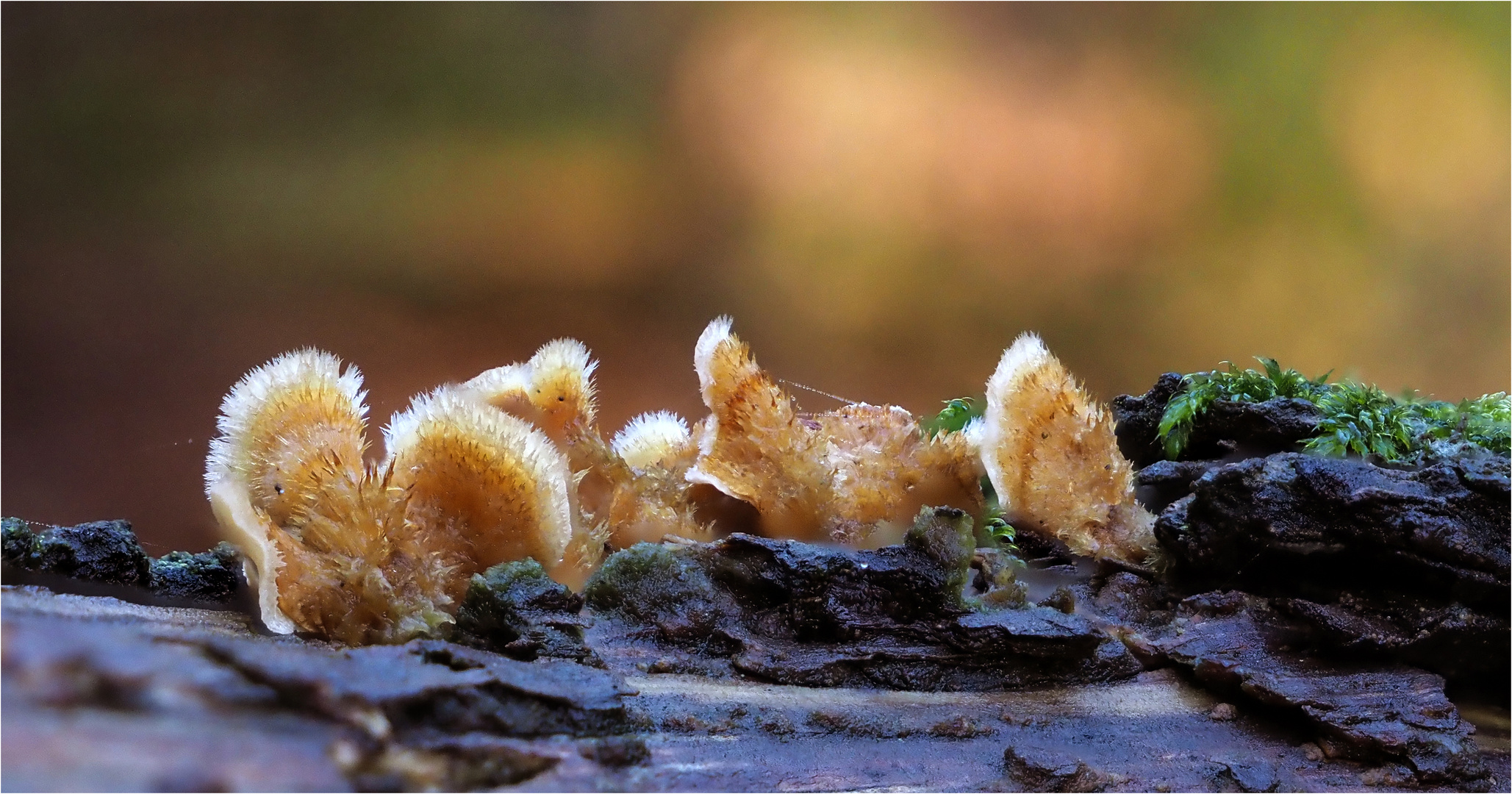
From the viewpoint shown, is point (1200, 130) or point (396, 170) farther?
point (1200, 130)

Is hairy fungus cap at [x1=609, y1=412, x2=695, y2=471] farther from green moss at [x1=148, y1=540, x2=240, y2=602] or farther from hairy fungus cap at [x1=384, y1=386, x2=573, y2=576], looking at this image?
green moss at [x1=148, y1=540, x2=240, y2=602]

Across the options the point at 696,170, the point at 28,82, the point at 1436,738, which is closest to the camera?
the point at 1436,738

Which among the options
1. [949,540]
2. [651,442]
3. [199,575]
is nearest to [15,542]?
[199,575]

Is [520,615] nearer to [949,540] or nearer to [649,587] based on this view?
[649,587]

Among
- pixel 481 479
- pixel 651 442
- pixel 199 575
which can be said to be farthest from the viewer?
pixel 651 442

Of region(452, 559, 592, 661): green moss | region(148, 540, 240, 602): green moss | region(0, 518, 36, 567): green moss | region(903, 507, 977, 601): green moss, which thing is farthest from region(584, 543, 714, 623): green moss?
region(0, 518, 36, 567): green moss

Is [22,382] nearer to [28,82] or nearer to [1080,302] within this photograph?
[28,82]

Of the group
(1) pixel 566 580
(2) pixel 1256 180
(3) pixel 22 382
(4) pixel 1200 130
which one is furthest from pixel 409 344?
(2) pixel 1256 180

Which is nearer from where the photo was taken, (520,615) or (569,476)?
(520,615)
